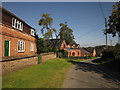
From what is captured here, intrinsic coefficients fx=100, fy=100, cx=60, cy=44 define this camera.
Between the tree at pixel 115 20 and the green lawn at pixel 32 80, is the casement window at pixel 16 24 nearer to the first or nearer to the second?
the green lawn at pixel 32 80

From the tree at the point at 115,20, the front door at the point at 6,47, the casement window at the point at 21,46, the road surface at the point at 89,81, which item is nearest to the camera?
the road surface at the point at 89,81

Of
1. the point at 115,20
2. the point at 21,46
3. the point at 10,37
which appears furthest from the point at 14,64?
the point at 115,20

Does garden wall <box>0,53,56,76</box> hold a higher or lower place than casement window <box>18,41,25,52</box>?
lower

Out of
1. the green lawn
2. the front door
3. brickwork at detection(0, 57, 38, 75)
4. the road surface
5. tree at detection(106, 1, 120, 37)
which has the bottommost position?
the road surface

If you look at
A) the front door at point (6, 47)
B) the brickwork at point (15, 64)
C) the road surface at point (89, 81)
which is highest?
the front door at point (6, 47)

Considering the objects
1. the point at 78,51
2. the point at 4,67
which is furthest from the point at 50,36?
the point at 78,51

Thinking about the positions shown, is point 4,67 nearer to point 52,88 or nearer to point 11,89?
point 11,89

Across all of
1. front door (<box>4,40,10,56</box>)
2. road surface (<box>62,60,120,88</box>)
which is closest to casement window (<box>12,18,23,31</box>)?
A: front door (<box>4,40,10,56</box>)

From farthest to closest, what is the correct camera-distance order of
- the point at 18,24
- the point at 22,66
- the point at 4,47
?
the point at 18,24 → the point at 4,47 → the point at 22,66

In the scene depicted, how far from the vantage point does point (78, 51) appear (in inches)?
1873

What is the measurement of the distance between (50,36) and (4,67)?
→ 18.7 metres

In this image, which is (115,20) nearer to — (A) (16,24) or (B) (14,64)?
(B) (14,64)

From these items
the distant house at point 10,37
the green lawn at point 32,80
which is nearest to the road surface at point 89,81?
the green lawn at point 32,80

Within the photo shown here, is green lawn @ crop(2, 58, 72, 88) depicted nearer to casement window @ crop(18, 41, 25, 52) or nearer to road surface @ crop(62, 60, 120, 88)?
road surface @ crop(62, 60, 120, 88)
